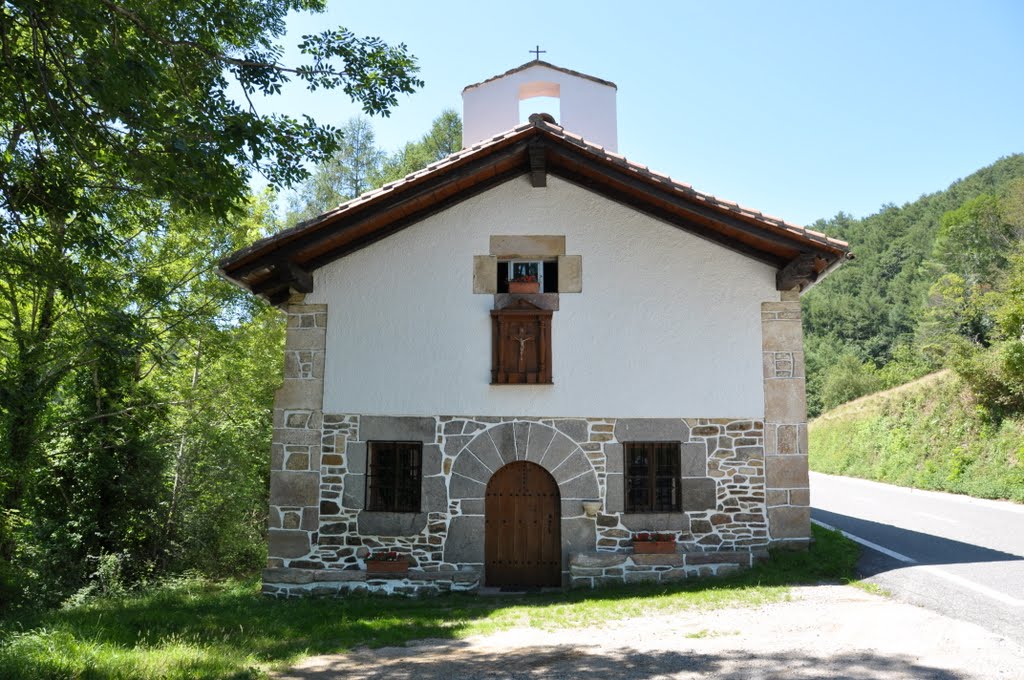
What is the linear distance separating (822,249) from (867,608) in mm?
3940

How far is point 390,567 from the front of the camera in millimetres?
8664

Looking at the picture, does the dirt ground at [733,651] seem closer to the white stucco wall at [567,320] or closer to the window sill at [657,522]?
the window sill at [657,522]

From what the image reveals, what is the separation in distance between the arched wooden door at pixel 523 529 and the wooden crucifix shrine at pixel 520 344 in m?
1.10

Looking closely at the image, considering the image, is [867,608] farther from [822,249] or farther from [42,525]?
[42,525]

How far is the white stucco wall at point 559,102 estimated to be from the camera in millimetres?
12094

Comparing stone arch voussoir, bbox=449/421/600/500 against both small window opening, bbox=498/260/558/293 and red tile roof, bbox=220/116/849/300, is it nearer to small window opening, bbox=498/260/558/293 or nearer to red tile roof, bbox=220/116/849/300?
small window opening, bbox=498/260/558/293

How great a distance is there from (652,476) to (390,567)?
3.27 m

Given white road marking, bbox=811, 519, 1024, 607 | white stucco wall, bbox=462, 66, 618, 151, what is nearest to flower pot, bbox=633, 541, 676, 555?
white road marking, bbox=811, 519, 1024, 607

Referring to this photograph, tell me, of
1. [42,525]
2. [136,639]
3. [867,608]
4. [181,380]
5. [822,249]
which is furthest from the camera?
[181,380]

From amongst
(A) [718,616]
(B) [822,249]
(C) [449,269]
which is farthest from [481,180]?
(A) [718,616]

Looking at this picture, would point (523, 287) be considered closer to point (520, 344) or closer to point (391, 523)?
point (520, 344)

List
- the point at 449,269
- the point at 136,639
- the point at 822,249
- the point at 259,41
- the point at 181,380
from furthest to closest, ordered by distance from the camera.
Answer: the point at 181,380
the point at 449,269
the point at 822,249
the point at 259,41
the point at 136,639

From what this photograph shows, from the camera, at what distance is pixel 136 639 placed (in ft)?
19.6

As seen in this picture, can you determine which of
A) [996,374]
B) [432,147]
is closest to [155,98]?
[432,147]
